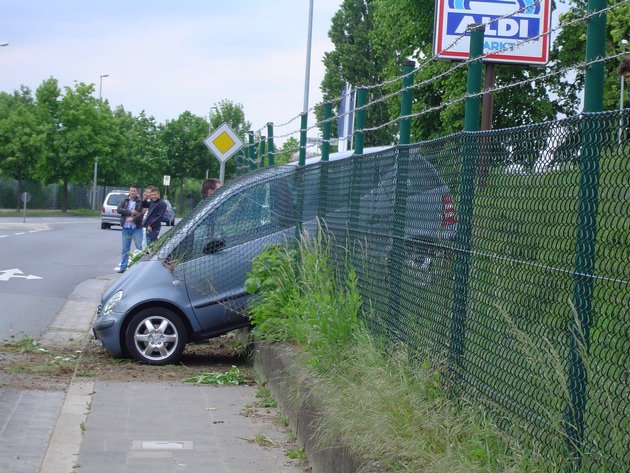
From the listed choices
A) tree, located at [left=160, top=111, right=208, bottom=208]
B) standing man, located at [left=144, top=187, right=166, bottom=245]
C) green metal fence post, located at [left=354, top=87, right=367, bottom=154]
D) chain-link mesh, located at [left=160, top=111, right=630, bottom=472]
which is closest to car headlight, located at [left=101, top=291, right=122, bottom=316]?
green metal fence post, located at [left=354, top=87, right=367, bottom=154]

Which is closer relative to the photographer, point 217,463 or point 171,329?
point 217,463

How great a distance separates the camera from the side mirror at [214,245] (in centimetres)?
995

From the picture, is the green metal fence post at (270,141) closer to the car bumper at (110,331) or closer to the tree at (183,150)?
the car bumper at (110,331)

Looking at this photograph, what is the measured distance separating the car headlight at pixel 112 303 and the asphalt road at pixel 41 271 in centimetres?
198

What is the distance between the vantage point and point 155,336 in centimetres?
976

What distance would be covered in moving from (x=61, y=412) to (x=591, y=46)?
5.15 m

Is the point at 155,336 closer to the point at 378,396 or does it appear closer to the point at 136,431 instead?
the point at 136,431

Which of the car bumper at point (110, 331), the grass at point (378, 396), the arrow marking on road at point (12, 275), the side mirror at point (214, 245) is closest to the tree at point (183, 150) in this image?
the arrow marking on road at point (12, 275)

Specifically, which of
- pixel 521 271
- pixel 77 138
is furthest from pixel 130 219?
pixel 77 138

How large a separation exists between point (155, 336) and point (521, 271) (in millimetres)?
6155

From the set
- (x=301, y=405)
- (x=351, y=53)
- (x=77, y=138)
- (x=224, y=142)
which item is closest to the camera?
(x=301, y=405)

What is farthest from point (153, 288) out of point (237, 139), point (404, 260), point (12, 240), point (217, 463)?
point (12, 240)

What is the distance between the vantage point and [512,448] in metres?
3.79

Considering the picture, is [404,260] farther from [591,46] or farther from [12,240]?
[12,240]
